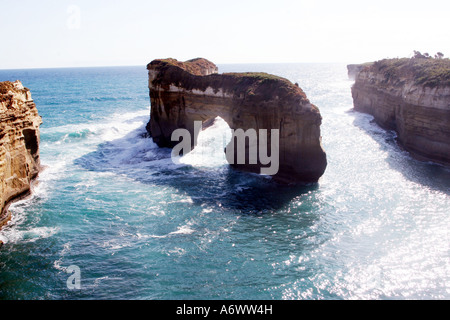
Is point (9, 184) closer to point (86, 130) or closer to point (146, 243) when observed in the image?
point (146, 243)

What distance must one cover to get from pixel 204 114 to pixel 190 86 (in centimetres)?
307

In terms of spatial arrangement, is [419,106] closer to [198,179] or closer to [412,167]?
[412,167]

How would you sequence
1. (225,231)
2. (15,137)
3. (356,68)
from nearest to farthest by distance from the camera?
(225,231), (15,137), (356,68)

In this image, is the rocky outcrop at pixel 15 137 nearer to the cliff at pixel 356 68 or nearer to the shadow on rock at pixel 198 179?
the shadow on rock at pixel 198 179

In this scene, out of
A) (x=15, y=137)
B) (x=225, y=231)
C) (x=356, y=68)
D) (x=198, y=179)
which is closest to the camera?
(x=225, y=231)

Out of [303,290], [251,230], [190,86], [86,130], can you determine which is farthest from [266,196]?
[86,130]

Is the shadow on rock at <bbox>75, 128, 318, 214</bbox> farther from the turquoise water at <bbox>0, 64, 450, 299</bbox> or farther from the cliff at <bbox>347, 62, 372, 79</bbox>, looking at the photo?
the cliff at <bbox>347, 62, 372, 79</bbox>

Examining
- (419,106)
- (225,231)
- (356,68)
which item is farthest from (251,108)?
(356,68)

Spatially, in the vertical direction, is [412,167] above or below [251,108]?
below

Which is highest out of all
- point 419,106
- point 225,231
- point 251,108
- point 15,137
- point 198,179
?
point 251,108

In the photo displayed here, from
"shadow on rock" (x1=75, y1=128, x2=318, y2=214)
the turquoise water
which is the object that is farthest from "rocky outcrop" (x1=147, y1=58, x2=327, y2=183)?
the turquoise water

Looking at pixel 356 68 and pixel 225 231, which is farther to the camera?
pixel 356 68

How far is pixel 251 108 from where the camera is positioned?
28438 millimetres

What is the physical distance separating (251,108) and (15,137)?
56.8 ft
